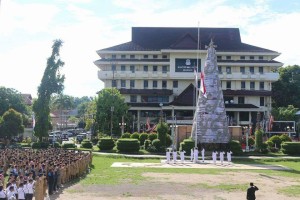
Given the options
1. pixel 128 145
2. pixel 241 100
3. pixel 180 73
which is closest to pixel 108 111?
pixel 180 73

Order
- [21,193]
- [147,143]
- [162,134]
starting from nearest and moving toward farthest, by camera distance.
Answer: [21,193], [162,134], [147,143]

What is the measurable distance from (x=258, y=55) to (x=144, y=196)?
5777cm

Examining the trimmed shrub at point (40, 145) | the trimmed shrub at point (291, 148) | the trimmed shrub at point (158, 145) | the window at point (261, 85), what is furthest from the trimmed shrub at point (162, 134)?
the window at point (261, 85)

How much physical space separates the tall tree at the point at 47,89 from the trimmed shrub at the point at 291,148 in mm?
28224

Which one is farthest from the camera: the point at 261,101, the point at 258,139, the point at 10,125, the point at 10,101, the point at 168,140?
the point at 10,101

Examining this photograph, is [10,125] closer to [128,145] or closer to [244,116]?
[128,145]

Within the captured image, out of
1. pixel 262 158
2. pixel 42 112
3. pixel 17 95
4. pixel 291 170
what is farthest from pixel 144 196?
pixel 17 95

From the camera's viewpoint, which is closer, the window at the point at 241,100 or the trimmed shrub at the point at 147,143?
the trimmed shrub at the point at 147,143

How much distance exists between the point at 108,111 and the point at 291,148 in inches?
1096

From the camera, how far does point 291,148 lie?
44.5 meters

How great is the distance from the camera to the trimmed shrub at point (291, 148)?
44469 mm

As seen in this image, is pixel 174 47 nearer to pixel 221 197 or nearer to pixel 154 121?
pixel 154 121

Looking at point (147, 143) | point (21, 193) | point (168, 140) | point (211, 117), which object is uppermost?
point (211, 117)

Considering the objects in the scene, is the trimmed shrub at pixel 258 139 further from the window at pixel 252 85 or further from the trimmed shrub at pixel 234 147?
the window at pixel 252 85
